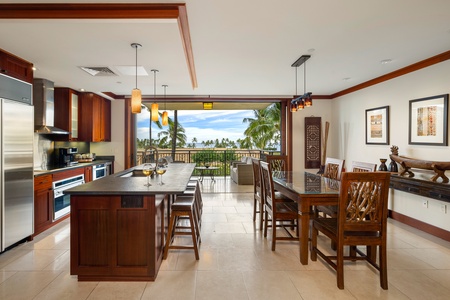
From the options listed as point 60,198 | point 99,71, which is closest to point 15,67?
point 99,71

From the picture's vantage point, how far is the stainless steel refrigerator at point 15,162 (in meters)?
2.93

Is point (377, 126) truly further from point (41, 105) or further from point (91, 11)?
point (41, 105)

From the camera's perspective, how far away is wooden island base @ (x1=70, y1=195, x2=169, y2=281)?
7.66 feet

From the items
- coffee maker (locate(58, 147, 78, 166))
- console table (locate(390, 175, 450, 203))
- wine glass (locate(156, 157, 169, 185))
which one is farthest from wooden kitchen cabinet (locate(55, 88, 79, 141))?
console table (locate(390, 175, 450, 203))

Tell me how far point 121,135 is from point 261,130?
16.2 ft

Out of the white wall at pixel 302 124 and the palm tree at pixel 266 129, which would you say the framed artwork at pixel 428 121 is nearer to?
the white wall at pixel 302 124

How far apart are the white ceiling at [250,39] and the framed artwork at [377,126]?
74 cm

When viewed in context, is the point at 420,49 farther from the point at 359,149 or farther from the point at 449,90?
the point at 359,149

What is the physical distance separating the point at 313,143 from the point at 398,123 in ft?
7.49

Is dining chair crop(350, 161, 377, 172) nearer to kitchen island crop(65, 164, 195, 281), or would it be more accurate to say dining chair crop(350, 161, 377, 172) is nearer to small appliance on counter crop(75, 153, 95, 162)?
kitchen island crop(65, 164, 195, 281)

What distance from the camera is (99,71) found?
394 cm

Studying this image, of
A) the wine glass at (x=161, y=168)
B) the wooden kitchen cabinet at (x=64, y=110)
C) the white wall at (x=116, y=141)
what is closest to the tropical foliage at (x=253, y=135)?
the white wall at (x=116, y=141)

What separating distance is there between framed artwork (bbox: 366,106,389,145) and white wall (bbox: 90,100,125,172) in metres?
5.57

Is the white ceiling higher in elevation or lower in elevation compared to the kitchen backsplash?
higher
